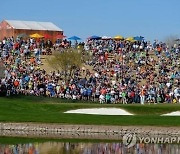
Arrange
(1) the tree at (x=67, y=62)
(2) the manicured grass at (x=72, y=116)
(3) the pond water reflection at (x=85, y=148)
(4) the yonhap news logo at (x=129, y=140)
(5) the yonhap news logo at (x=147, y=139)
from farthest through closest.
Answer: (1) the tree at (x=67, y=62)
(2) the manicured grass at (x=72, y=116)
(5) the yonhap news logo at (x=147, y=139)
(4) the yonhap news logo at (x=129, y=140)
(3) the pond water reflection at (x=85, y=148)

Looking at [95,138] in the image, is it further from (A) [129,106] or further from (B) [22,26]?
(B) [22,26]

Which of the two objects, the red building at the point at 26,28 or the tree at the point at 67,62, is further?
the red building at the point at 26,28

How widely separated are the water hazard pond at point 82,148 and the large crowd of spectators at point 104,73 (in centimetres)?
2123

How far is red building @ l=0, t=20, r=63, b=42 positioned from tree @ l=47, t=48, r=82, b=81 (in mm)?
19548

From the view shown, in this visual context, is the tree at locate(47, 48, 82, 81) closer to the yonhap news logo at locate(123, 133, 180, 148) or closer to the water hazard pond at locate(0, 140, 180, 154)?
the yonhap news logo at locate(123, 133, 180, 148)

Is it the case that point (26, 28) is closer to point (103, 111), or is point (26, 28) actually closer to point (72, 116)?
point (103, 111)

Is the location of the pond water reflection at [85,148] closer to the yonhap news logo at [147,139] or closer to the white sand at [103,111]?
the yonhap news logo at [147,139]

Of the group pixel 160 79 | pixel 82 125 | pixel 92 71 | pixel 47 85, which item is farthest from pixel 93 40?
pixel 82 125

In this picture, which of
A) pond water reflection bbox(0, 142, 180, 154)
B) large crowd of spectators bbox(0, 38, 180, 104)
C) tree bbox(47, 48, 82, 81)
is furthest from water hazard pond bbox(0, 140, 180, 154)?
tree bbox(47, 48, 82, 81)

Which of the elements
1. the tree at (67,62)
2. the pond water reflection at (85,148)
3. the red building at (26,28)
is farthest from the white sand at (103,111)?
the red building at (26,28)

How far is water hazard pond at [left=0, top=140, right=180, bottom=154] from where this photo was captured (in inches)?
830

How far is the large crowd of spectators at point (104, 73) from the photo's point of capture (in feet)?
159

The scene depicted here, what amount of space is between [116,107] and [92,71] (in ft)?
74.9

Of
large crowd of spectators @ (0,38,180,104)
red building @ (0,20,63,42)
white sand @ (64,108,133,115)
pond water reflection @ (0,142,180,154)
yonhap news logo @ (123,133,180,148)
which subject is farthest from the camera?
red building @ (0,20,63,42)
